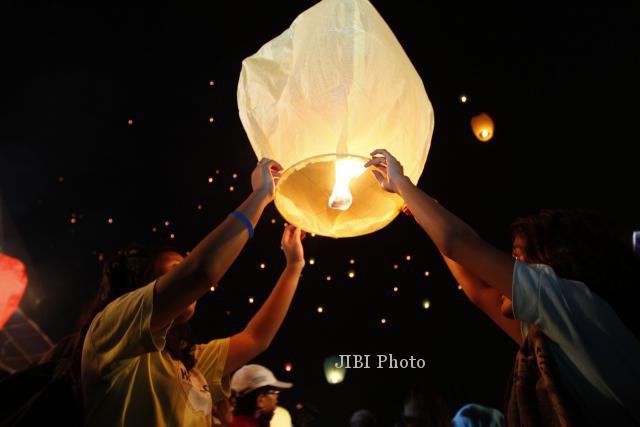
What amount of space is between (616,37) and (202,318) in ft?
16.3

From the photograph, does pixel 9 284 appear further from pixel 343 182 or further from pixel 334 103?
pixel 334 103

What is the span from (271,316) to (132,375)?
29.1 inches

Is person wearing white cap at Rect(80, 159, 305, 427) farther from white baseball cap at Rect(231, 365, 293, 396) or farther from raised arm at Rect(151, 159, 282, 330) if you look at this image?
white baseball cap at Rect(231, 365, 293, 396)

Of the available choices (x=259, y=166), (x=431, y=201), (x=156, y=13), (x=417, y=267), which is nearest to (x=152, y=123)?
(x=156, y=13)

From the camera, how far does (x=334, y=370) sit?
636 centimetres

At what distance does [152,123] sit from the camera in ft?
15.7

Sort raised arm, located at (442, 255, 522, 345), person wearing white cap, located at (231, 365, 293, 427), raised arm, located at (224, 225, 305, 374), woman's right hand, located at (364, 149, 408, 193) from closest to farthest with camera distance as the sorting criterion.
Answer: woman's right hand, located at (364, 149, 408, 193)
raised arm, located at (442, 255, 522, 345)
raised arm, located at (224, 225, 305, 374)
person wearing white cap, located at (231, 365, 293, 427)

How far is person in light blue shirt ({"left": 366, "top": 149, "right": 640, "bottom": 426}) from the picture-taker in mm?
1107

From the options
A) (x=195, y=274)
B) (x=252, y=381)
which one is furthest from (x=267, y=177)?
(x=252, y=381)

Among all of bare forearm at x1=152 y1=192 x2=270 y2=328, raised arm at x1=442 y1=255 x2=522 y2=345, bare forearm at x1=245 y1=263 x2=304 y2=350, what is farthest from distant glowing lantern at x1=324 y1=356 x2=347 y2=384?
bare forearm at x1=152 y1=192 x2=270 y2=328

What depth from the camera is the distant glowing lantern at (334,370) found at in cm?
616

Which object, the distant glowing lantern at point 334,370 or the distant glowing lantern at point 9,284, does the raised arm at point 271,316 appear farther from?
the distant glowing lantern at point 9,284

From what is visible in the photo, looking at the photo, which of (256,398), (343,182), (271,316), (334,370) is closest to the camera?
(343,182)

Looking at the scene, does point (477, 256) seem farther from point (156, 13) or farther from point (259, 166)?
point (156, 13)
